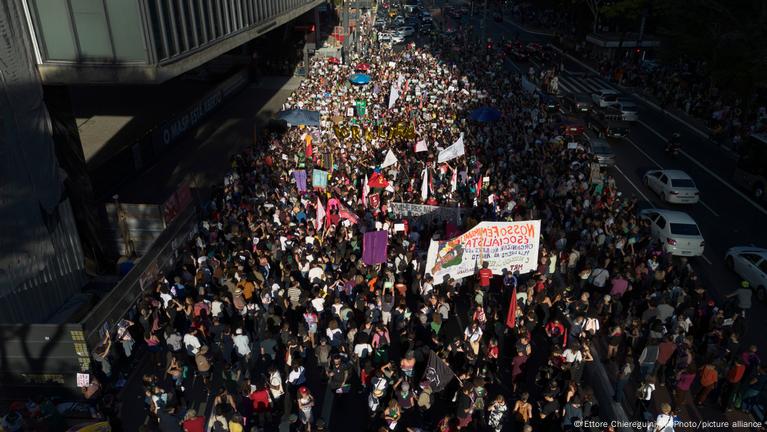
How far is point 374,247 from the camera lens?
1567 cm

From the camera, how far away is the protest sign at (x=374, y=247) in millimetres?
15492

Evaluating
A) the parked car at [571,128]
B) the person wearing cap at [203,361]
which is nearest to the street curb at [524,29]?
the parked car at [571,128]

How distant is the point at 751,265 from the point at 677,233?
2.33m

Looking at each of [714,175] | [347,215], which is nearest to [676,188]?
[714,175]

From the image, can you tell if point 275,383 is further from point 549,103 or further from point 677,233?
point 549,103

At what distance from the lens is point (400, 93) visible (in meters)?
35.2

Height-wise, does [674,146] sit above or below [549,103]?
below

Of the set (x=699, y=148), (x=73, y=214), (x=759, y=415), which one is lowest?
(x=699, y=148)

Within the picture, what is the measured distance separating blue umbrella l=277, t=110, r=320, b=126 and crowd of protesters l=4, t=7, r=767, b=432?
5.11 meters

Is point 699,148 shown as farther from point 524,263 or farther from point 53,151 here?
point 53,151

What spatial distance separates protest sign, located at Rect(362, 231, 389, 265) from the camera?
15492mm

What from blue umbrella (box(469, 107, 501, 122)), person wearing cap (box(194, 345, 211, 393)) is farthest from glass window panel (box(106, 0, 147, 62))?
blue umbrella (box(469, 107, 501, 122))

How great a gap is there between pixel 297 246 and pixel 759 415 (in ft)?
39.5

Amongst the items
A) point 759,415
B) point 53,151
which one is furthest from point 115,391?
point 759,415
